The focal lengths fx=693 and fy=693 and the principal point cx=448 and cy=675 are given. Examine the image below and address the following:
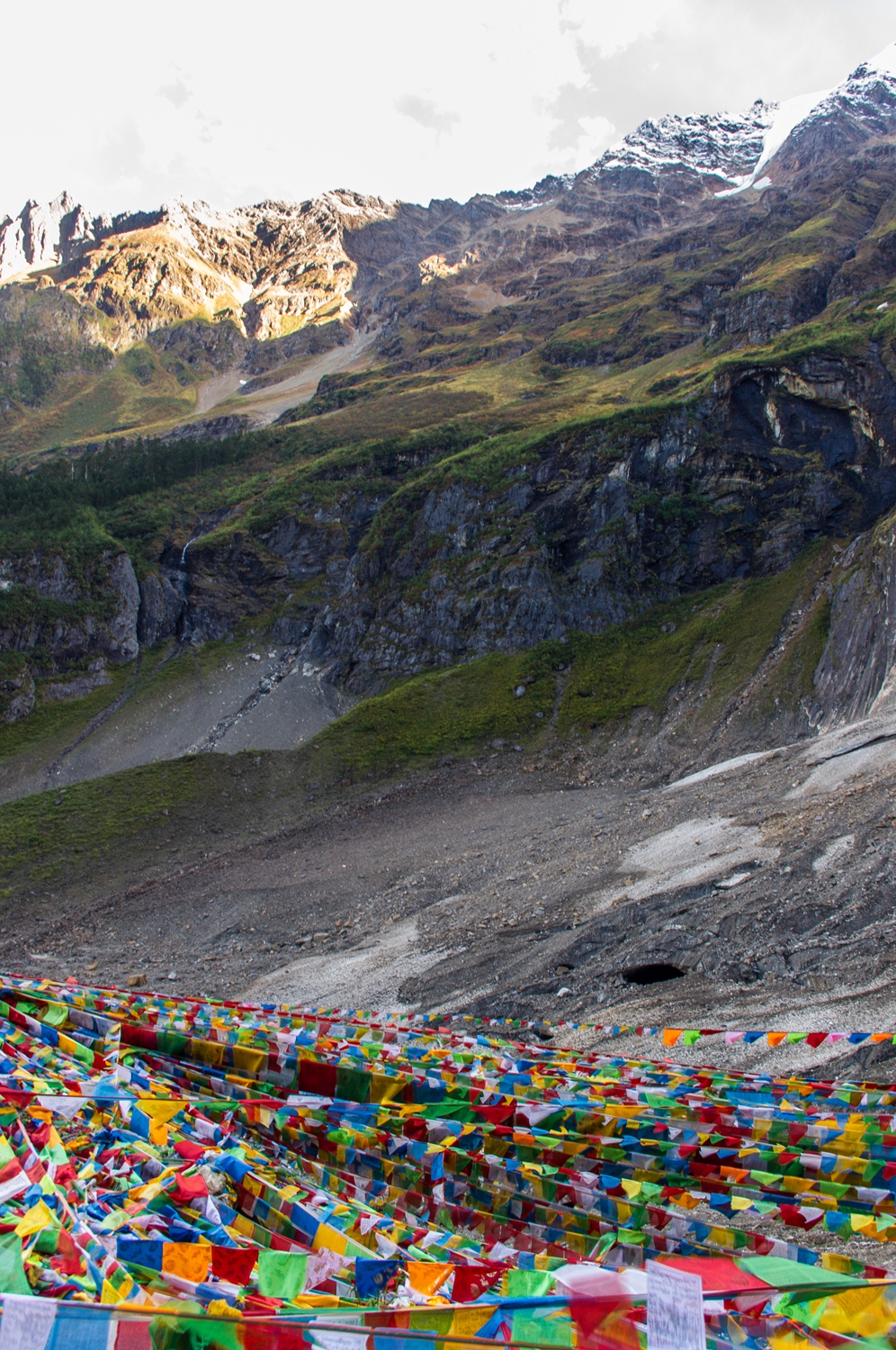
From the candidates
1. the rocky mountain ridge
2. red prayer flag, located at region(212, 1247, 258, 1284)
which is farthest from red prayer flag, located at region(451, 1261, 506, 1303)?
the rocky mountain ridge

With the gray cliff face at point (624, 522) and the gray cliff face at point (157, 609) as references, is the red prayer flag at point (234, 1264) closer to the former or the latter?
the gray cliff face at point (624, 522)

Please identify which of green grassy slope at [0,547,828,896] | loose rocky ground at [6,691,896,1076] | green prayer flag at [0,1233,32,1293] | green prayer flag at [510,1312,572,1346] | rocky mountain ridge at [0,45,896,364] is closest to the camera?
green prayer flag at [510,1312,572,1346]

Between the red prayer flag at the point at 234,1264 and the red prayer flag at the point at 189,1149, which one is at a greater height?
the red prayer flag at the point at 234,1264

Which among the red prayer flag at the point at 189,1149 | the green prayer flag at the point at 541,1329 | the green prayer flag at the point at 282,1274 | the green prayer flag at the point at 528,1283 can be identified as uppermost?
the green prayer flag at the point at 541,1329

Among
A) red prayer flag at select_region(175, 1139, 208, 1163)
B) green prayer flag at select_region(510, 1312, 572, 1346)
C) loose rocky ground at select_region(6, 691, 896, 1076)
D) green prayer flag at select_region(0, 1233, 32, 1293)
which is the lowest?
loose rocky ground at select_region(6, 691, 896, 1076)

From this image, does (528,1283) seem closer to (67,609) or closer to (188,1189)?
(188,1189)

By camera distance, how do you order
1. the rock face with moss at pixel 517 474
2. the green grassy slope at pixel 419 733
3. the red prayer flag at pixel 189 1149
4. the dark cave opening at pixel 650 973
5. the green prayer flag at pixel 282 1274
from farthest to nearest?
the rock face with moss at pixel 517 474 < the green grassy slope at pixel 419 733 < the dark cave opening at pixel 650 973 < the red prayer flag at pixel 189 1149 < the green prayer flag at pixel 282 1274

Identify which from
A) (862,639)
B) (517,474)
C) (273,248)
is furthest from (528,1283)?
(273,248)

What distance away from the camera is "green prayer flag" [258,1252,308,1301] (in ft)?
9.34

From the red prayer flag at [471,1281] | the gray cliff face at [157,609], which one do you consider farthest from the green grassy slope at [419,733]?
the red prayer flag at [471,1281]

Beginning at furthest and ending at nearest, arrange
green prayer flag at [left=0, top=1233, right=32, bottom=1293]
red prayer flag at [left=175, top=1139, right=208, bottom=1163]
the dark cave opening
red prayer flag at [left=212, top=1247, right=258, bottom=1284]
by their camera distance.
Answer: the dark cave opening, red prayer flag at [left=175, top=1139, right=208, bottom=1163], red prayer flag at [left=212, top=1247, right=258, bottom=1284], green prayer flag at [left=0, top=1233, right=32, bottom=1293]

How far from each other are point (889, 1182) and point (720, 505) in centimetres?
4725

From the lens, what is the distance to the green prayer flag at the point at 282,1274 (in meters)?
2.85

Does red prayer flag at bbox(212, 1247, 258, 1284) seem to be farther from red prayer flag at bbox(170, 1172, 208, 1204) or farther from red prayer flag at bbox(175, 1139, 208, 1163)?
red prayer flag at bbox(175, 1139, 208, 1163)
